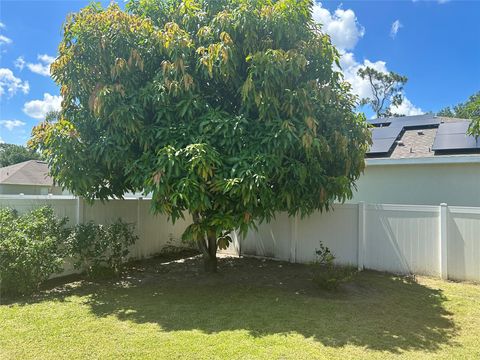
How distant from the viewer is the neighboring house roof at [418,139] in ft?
29.7

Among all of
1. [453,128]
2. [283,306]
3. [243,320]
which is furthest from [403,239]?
[453,128]

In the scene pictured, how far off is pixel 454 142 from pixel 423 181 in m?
1.39

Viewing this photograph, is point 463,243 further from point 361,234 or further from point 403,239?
point 361,234

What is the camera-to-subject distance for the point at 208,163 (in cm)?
512

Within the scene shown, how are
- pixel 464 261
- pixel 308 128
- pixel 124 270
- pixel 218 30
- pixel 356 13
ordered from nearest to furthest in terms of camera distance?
pixel 308 128
pixel 218 30
pixel 464 261
pixel 124 270
pixel 356 13

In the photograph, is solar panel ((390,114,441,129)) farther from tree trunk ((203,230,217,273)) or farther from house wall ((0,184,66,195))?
house wall ((0,184,66,195))

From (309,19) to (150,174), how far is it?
13.1 feet

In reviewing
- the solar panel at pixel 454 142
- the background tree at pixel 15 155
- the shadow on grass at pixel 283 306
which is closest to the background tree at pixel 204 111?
the shadow on grass at pixel 283 306

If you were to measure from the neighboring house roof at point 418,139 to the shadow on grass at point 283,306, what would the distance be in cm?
400

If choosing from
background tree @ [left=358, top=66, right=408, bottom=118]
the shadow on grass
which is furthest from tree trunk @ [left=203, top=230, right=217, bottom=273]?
background tree @ [left=358, top=66, right=408, bottom=118]

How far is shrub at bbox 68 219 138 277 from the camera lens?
6.66 m

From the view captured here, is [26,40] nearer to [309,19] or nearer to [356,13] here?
[309,19]

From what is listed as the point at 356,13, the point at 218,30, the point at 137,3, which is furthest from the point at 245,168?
the point at 356,13

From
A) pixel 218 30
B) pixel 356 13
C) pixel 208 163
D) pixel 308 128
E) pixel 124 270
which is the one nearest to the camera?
pixel 208 163
